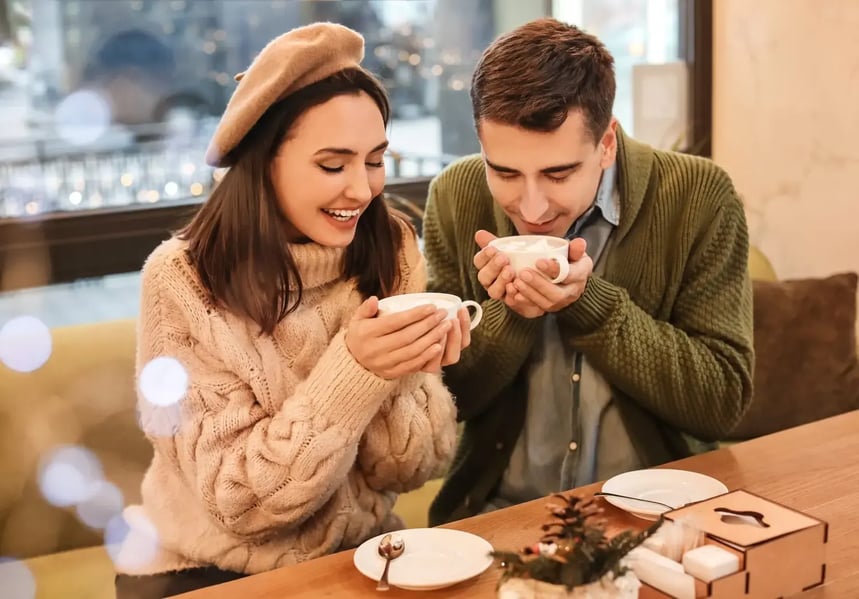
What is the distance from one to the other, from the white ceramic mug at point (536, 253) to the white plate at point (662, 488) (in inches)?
13.1

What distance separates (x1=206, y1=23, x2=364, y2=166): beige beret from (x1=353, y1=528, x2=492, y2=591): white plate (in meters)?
0.69

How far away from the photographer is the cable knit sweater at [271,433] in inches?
57.9

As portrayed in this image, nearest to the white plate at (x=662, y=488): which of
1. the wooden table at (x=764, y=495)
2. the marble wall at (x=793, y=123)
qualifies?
the wooden table at (x=764, y=495)

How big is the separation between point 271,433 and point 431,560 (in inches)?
13.8

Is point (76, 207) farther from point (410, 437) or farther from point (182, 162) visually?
point (410, 437)

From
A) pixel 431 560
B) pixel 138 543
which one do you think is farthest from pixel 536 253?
pixel 138 543

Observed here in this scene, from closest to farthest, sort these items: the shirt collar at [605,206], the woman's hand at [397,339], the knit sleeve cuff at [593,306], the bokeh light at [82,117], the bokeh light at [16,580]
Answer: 1. the woman's hand at [397,339]
2. the knit sleeve cuff at [593,306]
3. the shirt collar at [605,206]
4. the bokeh light at [16,580]
5. the bokeh light at [82,117]

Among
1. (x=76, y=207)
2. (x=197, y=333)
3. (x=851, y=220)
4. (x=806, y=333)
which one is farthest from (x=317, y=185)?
(x=851, y=220)

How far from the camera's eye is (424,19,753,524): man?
170 centimetres

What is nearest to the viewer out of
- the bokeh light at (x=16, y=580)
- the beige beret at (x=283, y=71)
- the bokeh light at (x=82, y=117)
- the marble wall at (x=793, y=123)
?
the beige beret at (x=283, y=71)

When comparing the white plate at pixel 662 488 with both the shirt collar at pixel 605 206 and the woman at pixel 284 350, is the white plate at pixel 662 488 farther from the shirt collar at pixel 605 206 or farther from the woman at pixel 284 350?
the shirt collar at pixel 605 206

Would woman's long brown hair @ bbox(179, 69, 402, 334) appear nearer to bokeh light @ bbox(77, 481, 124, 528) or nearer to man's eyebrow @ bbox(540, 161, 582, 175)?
man's eyebrow @ bbox(540, 161, 582, 175)

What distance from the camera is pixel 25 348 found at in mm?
2223

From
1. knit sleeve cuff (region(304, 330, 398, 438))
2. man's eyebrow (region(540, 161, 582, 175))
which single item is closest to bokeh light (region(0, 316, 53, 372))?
knit sleeve cuff (region(304, 330, 398, 438))
